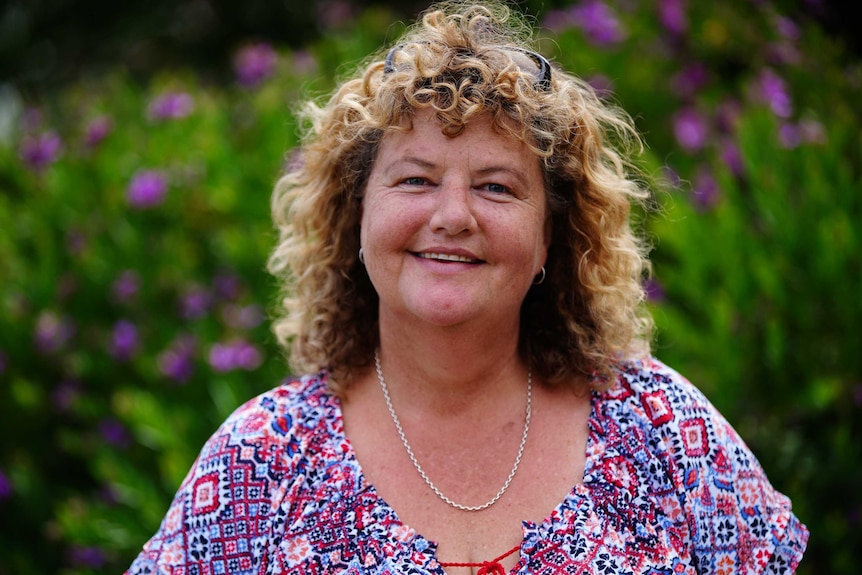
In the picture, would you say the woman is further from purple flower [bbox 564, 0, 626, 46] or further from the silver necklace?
purple flower [bbox 564, 0, 626, 46]

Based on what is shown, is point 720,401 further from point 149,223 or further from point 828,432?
point 149,223

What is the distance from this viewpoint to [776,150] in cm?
397

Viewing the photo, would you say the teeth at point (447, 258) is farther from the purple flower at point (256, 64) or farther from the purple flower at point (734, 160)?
the purple flower at point (256, 64)

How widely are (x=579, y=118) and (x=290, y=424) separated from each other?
96 cm

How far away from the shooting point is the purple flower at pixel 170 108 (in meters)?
5.11

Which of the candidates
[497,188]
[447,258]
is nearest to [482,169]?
[497,188]

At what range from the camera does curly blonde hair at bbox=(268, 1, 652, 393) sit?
82.5 inches

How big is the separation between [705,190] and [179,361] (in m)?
2.35

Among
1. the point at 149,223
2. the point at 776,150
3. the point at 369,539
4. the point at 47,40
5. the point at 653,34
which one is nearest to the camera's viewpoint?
the point at 369,539

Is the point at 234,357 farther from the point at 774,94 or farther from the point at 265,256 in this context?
the point at 774,94

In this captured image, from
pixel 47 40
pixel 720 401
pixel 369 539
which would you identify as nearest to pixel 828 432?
pixel 720 401

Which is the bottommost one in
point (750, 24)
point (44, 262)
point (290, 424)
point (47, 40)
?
point (290, 424)

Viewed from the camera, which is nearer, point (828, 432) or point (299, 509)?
point (299, 509)

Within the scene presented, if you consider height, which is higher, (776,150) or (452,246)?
(776,150)
